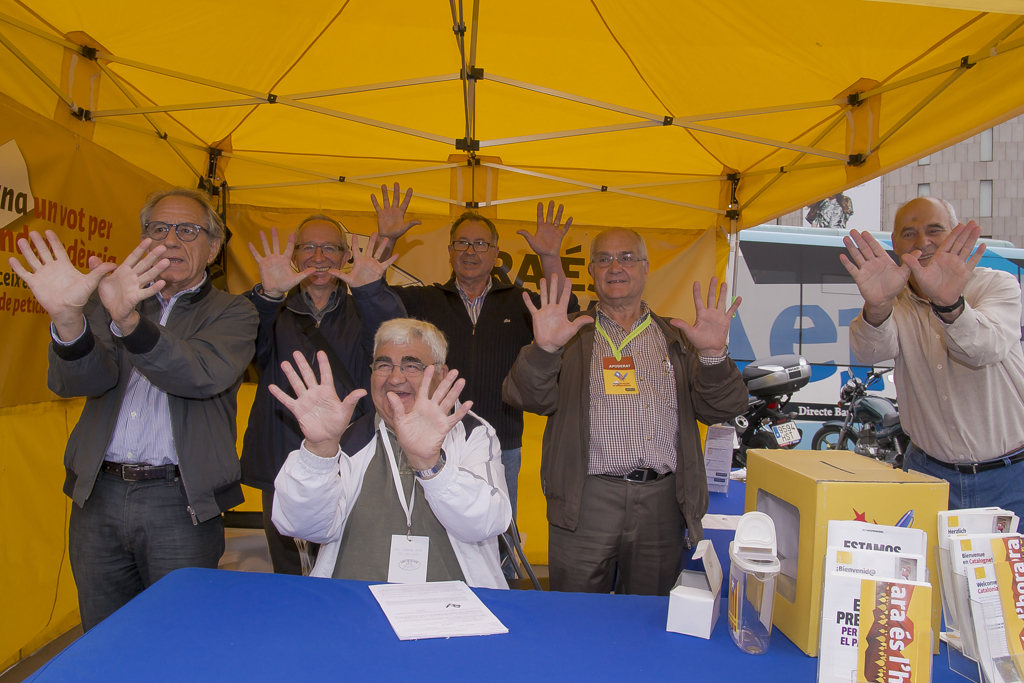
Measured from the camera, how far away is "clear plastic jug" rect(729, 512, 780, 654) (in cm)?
120

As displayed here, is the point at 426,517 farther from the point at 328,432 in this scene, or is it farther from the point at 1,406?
the point at 1,406

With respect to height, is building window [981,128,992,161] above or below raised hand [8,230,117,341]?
above

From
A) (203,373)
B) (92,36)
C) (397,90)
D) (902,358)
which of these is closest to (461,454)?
(203,373)

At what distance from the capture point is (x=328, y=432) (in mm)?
1469

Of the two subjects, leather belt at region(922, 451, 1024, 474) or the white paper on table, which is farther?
leather belt at region(922, 451, 1024, 474)

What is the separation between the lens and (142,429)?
71.7 inches

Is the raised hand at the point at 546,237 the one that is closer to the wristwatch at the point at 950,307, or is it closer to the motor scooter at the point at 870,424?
the wristwatch at the point at 950,307

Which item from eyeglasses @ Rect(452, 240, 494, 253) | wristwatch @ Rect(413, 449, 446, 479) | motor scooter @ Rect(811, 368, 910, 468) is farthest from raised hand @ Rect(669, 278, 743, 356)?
motor scooter @ Rect(811, 368, 910, 468)

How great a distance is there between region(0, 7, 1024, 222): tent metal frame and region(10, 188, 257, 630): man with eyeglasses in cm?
129

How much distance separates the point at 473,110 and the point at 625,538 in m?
2.28

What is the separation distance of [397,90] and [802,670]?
3133 millimetres

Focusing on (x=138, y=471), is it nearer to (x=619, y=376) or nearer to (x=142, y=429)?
(x=142, y=429)

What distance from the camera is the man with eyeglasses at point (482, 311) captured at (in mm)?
2949

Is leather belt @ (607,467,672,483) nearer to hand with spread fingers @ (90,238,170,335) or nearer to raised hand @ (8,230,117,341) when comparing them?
hand with spread fingers @ (90,238,170,335)
